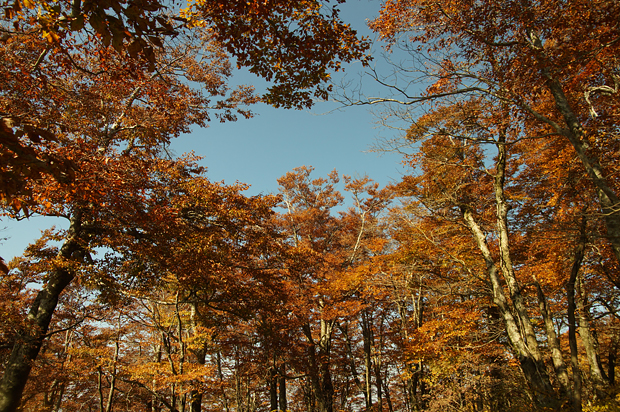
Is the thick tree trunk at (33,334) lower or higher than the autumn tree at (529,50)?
lower

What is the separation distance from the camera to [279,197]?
10.5 m

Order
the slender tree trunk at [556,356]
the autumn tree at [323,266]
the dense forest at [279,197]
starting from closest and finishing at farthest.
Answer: the dense forest at [279,197]
the slender tree trunk at [556,356]
the autumn tree at [323,266]

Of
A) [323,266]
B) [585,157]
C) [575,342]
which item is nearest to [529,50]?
[585,157]

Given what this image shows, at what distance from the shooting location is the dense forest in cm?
407

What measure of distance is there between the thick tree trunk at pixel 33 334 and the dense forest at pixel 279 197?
37mm

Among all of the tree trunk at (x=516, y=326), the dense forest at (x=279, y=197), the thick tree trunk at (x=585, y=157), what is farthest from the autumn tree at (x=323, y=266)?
the thick tree trunk at (x=585, y=157)

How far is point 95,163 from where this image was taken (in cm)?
575

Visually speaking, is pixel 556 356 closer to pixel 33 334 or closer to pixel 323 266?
pixel 323 266

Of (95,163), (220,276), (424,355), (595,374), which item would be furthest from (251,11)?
(595,374)

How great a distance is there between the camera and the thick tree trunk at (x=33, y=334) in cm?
612

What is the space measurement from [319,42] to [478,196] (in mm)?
9512

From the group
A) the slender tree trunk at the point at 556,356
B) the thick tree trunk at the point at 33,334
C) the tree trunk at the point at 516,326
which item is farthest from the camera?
the slender tree trunk at the point at 556,356

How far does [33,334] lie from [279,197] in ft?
23.1

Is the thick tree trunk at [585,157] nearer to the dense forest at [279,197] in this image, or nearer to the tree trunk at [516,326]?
the dense forest at [279,197]
